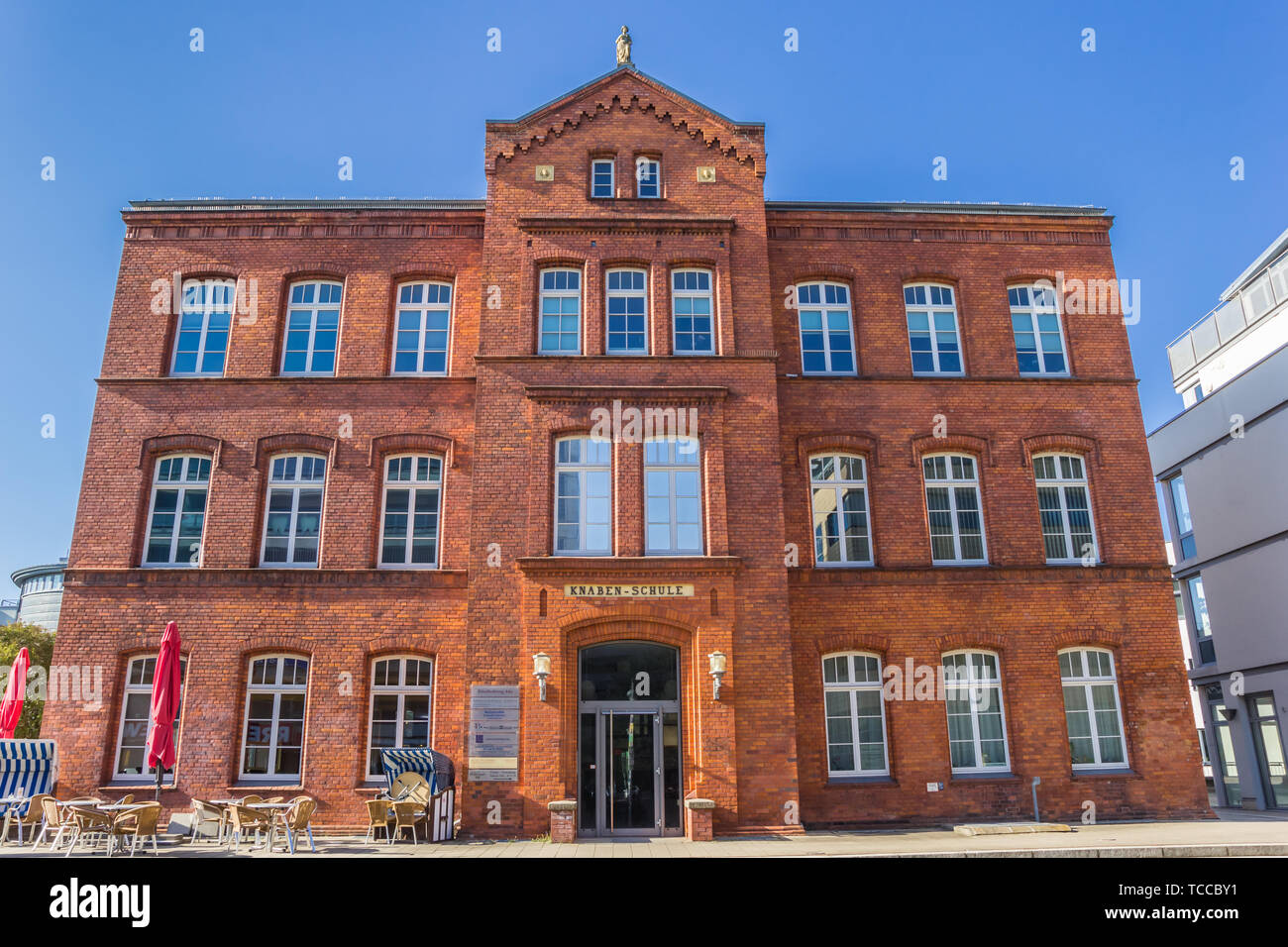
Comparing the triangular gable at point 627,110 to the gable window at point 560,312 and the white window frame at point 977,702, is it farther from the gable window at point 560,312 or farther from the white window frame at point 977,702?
the white window frame at point 977,702

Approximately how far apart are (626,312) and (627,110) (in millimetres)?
4594

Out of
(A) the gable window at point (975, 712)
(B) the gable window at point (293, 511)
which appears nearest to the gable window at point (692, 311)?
(B) the gable window at point (293, 511)

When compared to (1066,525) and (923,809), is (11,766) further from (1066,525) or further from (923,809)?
(1066,525)

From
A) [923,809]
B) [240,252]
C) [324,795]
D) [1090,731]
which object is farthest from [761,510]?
[240,252]

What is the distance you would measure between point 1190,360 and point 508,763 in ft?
94.2

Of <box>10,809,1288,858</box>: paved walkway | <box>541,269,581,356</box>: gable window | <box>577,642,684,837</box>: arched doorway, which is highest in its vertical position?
<box>541,269,581,356</box>: gable window

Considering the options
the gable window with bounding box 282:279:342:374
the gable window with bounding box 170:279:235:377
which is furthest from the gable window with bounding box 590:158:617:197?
the gable window with bounding box 170:279:235:377

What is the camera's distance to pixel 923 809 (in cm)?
1606

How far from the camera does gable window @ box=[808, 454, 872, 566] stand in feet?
57.2

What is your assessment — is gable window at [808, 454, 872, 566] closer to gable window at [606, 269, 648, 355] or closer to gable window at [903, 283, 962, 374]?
gable window at [903, 283, 962, 374]

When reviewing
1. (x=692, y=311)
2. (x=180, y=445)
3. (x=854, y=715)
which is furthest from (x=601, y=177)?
(x=854, y=715)

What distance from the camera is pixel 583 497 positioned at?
16.4 meters

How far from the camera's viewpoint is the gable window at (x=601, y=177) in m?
18.5

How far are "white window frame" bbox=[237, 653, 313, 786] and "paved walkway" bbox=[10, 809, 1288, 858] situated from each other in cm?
158
